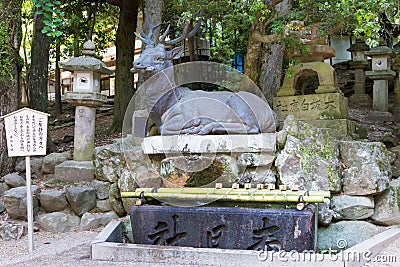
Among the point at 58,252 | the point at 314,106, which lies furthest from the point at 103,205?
the point at 314,106

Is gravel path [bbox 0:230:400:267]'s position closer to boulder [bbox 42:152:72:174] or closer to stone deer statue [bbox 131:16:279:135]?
stone deer statue [bbox 131:16:279:135]

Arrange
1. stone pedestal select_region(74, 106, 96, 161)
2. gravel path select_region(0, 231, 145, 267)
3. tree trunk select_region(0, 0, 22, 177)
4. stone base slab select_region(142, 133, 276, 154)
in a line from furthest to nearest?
tree trunk select_region(0, 0, 22, 177) → stone pedestal select_region(74, 106, 96, 161) → stone base slab select_region(142, 133, 276, 154) → gravel path select_region(0, 231, 145, 267)

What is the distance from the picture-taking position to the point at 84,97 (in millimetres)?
7164

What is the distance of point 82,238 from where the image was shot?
552 centimetres

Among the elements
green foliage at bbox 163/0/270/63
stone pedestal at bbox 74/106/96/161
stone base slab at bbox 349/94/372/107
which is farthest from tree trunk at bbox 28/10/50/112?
stone base slab at bbox 349/94/372/107

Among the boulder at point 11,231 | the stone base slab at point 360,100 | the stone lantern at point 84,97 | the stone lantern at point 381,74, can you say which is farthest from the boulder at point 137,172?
the stone base slab at point 360,100

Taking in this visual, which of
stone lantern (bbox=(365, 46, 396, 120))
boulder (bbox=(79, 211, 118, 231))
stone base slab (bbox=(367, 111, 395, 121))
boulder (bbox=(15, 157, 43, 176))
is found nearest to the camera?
boulder (bbox=(79, 211, 118, 231))

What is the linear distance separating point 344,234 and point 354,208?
33cm

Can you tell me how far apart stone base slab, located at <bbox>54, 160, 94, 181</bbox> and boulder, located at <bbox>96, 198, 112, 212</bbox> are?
29.3 inches

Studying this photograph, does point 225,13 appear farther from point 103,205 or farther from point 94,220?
point 94,220

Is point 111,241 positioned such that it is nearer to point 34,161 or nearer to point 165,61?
point 165,61

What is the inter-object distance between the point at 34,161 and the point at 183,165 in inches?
166

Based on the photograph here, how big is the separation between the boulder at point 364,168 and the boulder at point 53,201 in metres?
4.00

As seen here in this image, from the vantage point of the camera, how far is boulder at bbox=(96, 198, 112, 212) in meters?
6.18
